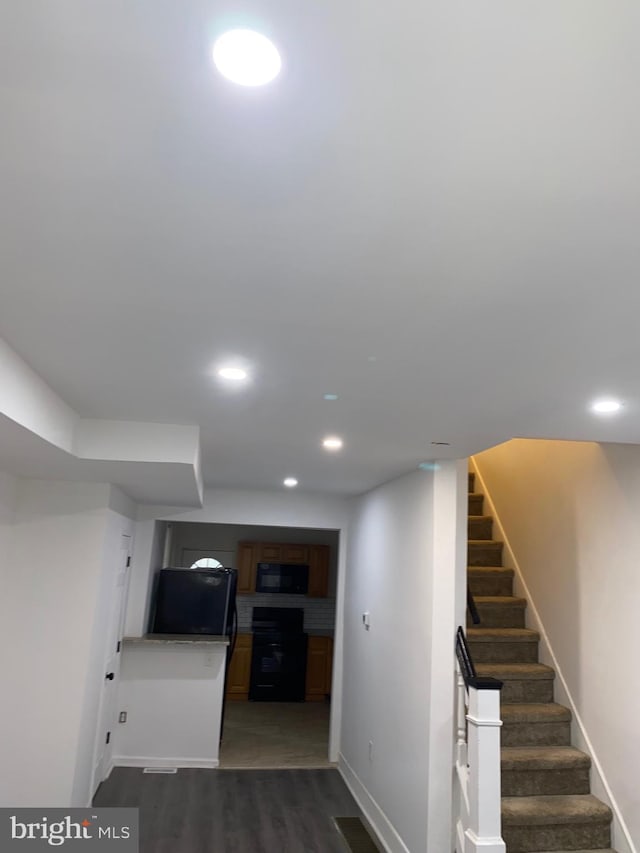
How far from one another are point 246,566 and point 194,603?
258 centimetres

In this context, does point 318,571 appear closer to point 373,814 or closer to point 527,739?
point 373,814

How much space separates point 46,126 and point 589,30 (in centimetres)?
83

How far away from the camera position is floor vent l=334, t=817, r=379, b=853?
4.04 meters

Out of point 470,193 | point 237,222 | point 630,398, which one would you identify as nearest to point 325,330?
point 237,222

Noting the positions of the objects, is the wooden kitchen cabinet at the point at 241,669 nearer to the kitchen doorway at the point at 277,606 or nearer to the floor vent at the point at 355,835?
the kitchen doorway at the point at 277,606

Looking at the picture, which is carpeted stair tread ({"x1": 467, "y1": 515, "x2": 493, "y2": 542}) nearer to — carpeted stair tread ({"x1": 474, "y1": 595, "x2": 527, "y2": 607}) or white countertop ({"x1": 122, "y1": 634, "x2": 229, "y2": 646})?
carpeted stair tread ({"x1": 474, "y1": 595, "x2": 527, "y2": 607})

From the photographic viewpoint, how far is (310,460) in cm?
403

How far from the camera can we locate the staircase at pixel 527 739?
11.4ft

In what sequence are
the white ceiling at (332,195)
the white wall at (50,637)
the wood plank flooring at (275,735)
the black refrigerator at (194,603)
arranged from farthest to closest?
1. the black refrigerator at (194,603)
2. the wood plank flooring at (275,735)
3. the white wall at (50,637)
4. the white ceiling at (332,195)

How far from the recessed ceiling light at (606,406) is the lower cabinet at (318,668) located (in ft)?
22.9

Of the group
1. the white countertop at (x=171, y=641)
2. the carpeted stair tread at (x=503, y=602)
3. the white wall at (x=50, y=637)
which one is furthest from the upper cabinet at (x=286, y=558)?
the white wall at (x=50, y=637)

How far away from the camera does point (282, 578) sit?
8.64 metres

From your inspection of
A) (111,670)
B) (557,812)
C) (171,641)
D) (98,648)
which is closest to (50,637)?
(98,648)

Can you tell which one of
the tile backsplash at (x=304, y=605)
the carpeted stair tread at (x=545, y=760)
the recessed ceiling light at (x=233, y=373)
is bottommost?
the carpeted stair tread at (x=545, y=760)
